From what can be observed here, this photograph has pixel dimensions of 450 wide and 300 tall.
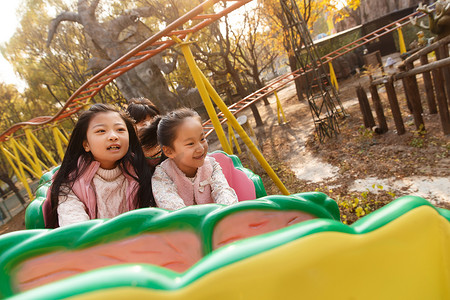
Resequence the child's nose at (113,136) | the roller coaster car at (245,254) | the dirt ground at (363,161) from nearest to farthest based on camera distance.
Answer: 1. the roller coaster car at (245,254)
2. the child's nose at (113,136)
3. the dirt ground at (363,161)

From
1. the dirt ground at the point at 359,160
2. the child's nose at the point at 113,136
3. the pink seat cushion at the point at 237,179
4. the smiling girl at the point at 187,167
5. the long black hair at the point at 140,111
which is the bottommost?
the dirt ground at the point at 359,160

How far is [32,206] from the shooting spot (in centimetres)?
156

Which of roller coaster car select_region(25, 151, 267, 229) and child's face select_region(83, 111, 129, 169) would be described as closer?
child's face select_region(83, 111, 129, 169)

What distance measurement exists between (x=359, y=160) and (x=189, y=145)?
2967mm

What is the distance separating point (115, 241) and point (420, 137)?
391cm

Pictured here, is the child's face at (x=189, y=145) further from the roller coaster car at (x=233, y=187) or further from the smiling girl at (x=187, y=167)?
the roller coaster car at (x=233, y=187)

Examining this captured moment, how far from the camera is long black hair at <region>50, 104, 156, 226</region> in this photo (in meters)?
1.43

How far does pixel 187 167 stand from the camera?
148 centimetres

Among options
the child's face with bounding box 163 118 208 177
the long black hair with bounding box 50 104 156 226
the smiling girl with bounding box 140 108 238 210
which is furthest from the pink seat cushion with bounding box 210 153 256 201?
the long black hair with bounding box 50 104 156 226

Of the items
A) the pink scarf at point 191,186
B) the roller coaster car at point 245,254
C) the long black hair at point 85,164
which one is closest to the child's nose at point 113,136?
the long black hair at point 85,164

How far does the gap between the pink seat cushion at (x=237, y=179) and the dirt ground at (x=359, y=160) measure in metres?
1.42

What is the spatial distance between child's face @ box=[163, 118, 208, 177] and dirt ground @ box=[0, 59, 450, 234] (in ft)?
5.76

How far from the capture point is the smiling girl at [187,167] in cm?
139

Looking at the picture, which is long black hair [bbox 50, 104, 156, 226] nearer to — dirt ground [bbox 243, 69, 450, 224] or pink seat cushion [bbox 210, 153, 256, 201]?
pink seat cushion [bbox 210, 153, 256, 201]
